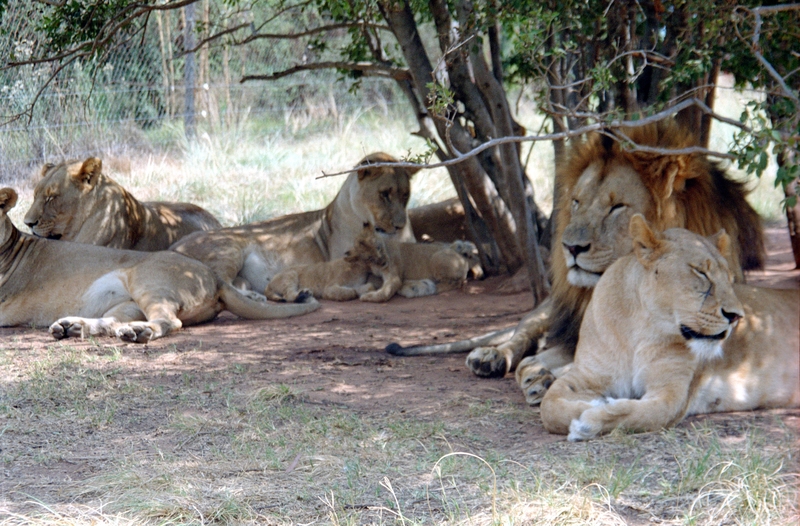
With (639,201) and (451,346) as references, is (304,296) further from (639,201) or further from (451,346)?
(639,201)

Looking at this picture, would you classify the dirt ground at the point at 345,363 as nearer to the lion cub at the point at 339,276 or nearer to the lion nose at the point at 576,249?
the lion cub at the point at 339,276

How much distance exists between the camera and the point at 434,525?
2.65 metres

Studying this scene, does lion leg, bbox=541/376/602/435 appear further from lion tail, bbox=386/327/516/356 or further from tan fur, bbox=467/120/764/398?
lion tail, bbox=386/327/516/356

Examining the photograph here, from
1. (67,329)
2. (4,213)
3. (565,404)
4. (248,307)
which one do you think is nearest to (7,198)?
(4,213)

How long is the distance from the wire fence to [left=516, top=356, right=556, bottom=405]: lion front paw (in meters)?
5.17

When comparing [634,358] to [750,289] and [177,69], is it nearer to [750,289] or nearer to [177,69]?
[750,289]

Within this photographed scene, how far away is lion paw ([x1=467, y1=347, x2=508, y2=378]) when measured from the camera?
4504 mm

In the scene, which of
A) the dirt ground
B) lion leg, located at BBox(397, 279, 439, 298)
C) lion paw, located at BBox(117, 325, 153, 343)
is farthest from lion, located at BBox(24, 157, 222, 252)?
lion leg, located at BBox(397, 279, 439, 298)

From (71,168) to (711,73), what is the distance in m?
4.50

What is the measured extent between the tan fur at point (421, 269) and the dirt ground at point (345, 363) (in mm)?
131

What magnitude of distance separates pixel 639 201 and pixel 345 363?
184 cm

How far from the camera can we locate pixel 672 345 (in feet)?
11.0

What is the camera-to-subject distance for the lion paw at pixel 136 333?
530 cm

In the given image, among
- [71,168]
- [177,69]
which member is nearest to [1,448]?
[71,168]
